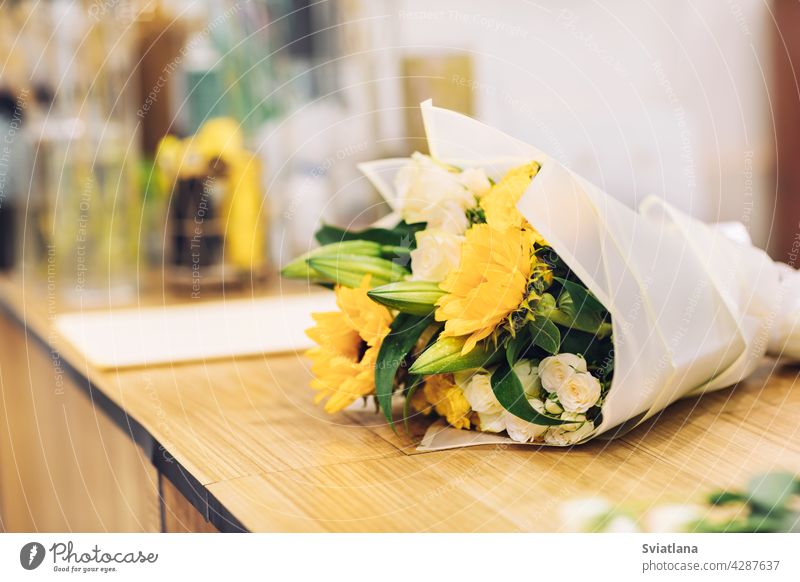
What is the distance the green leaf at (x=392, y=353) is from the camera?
48 centimetres

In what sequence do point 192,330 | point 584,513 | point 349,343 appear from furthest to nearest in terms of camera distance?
point 192,330 < point 349,343 < point 584,513

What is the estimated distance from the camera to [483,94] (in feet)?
5.39

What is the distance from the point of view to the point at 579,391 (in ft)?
1.46

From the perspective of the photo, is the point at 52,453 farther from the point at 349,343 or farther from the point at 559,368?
the point at 559,368

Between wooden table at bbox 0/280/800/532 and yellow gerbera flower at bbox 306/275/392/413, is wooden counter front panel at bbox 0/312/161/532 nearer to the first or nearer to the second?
wooden table at bbox 0/280/800/532

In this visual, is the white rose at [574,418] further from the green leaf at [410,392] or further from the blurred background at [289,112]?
the blurred background at [289,112]

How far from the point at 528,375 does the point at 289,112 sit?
1.11 m

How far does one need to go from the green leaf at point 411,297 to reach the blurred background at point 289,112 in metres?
0.68

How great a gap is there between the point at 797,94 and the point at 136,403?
234 cm

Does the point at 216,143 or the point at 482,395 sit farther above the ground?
the point at 216,143

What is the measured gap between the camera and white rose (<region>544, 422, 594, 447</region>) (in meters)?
0.46

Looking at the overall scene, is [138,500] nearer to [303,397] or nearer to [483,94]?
[303,397]

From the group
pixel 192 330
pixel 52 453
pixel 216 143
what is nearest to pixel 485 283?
pixel 192 330
